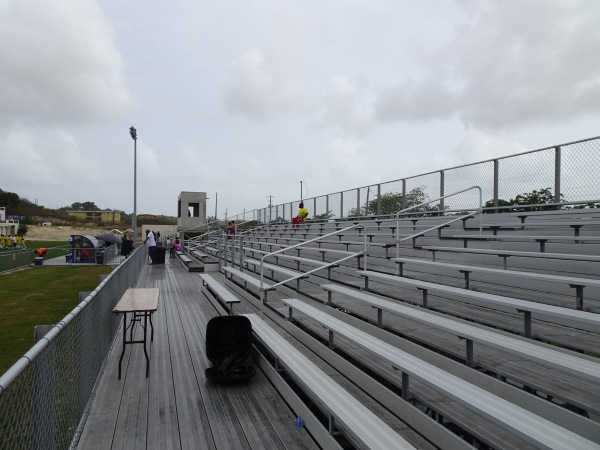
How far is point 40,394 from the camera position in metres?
2.34

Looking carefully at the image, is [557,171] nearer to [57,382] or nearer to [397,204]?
[397,204]

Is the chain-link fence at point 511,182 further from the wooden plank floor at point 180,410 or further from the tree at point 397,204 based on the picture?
the wooden plank floor at point 180,410

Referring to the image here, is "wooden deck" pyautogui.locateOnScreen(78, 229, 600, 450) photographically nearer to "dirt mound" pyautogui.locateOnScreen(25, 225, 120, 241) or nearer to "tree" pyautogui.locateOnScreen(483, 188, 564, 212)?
"tree" pyautogui.locateOnScreen(483, 188, 564, 212)

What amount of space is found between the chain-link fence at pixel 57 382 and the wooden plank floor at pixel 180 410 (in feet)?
0.74

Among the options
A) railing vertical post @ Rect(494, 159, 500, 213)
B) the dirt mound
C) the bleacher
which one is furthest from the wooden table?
the dirt mound

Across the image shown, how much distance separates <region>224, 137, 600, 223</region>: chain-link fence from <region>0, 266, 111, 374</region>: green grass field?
831 centimetres

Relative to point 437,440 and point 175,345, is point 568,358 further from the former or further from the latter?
point 175,345

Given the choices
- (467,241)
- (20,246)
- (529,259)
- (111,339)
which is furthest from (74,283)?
(20,246)

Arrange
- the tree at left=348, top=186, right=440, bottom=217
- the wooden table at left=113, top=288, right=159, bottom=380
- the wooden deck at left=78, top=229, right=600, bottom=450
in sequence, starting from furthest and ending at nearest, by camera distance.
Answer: the tree at left=348, top=186, right=440, bottom=217
the wooden table at left=113, top=288, right=159, bottom=380
the wooden deck at left=78, top=229, right=600, bottom=450

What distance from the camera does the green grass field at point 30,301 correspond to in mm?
6850

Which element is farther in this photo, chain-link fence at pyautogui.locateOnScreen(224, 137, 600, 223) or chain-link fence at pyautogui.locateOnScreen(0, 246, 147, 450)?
chain-link fence at pyautogui.locateOnScreen(224, 137, 600, 223)

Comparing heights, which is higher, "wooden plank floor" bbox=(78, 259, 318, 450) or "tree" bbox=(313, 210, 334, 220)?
"tree" bbox=(313, 210, 334, 220)

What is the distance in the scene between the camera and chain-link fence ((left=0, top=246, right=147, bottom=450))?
2141mm

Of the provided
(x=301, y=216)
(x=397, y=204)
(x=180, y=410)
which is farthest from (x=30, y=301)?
(x=397, y=204)
